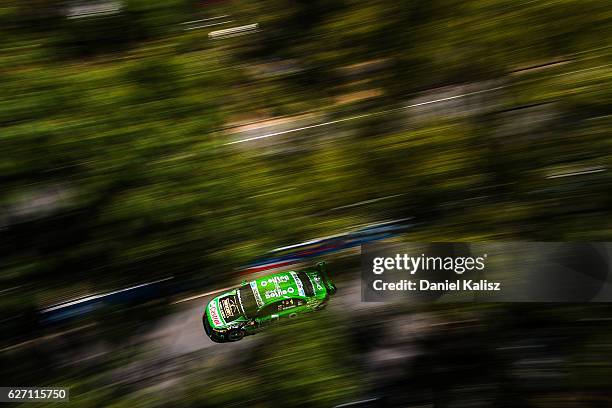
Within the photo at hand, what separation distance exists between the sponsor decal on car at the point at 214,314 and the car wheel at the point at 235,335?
0.22ft

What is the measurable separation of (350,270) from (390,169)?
0.48m

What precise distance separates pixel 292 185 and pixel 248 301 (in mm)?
577

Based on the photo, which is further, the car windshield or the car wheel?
the car wheel

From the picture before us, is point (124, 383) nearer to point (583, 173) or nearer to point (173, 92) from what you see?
point (173, 92)

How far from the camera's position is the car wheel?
297cm

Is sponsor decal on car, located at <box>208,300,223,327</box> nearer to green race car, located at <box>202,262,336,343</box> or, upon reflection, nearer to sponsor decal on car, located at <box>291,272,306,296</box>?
green race car, located at <box>202,262,336,343</box>

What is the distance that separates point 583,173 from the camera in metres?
2.65

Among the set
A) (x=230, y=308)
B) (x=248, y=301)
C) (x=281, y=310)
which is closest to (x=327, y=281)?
(x=281, y=310)

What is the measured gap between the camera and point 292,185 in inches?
110

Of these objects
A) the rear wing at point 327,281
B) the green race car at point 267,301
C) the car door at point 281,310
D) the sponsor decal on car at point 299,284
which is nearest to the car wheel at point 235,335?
the green race car at point 267,301

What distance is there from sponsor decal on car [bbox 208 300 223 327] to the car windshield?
14 cm

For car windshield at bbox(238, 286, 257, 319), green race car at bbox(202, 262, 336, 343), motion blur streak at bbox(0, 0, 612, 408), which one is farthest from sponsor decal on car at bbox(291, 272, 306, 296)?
car windshield at bbox(238, 286, 257, 319)

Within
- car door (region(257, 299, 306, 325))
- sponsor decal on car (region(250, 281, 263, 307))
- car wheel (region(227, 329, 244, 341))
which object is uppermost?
sponsor decal on car (region(250, 281, 263, 307))

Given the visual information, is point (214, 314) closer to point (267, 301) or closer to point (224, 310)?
point (224, 310)
